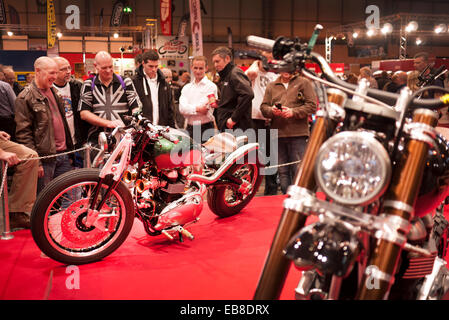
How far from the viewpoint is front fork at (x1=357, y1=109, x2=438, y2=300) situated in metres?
1.36

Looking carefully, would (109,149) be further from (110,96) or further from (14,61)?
(14,61)

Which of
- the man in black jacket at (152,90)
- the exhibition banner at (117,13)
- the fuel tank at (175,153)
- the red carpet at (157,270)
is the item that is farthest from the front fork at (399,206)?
the exhibition banner at (117,13)

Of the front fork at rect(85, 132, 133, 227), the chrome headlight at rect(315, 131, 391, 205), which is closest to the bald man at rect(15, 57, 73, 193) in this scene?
the front fork at rect(85, 132, 133, 227)

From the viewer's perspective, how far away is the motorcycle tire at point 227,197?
421cm

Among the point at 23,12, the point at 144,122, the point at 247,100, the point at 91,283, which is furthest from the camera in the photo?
the point at 23,12

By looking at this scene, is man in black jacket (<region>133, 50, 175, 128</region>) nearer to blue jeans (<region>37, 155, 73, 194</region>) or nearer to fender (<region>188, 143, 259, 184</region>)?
blue jeans (<region>37, 155, 73, 194</region>)

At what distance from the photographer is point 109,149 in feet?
10.8

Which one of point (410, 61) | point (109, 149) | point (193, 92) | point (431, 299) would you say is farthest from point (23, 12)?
point (431, 299)

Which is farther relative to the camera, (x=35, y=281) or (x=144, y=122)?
(x=144, y=122)

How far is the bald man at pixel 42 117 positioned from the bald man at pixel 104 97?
0.90ft

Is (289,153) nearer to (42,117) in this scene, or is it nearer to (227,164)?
(227,164)

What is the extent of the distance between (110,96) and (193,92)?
3.80ft

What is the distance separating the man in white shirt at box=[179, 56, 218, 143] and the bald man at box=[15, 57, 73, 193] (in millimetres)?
1438

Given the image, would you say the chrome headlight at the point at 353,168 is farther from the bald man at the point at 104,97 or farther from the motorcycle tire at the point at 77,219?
the bald man at the point at 104,97
